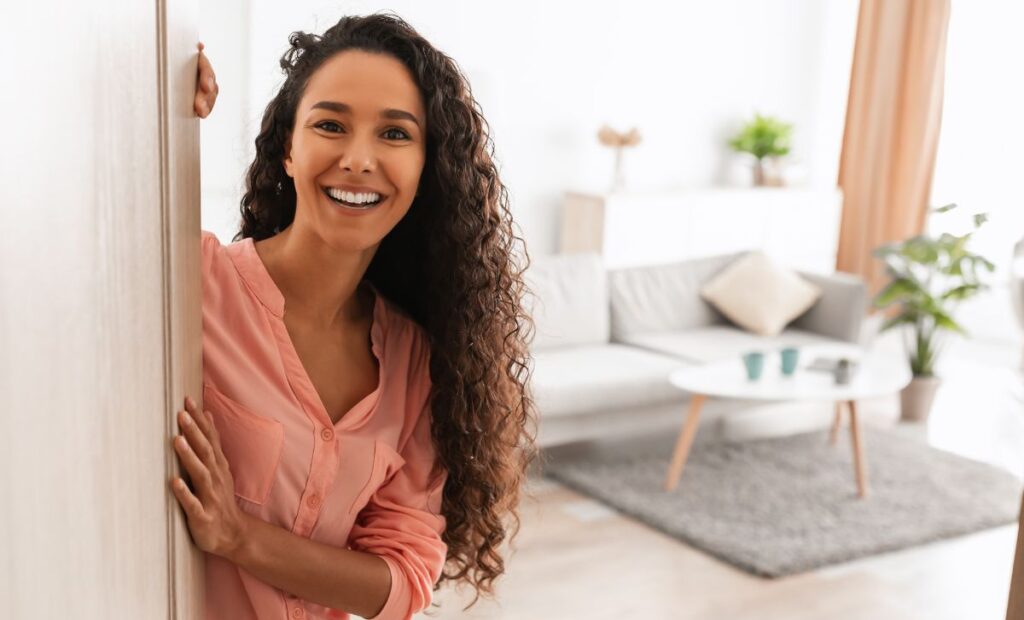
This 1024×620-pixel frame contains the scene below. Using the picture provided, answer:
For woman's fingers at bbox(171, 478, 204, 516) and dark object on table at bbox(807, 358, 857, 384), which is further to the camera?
dark object on table at bbox(807, 358, 857, 384)

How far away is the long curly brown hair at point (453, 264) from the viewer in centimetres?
137

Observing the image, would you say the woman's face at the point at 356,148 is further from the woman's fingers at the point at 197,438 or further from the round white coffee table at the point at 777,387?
A: the round white coffee table at the point at 777,387

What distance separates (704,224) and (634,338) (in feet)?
6.22

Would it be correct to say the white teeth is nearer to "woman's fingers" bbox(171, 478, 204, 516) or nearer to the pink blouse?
the pink blouse

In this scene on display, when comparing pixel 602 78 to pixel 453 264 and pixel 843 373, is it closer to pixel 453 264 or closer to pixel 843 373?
pixel 843 373

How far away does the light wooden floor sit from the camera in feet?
11.0

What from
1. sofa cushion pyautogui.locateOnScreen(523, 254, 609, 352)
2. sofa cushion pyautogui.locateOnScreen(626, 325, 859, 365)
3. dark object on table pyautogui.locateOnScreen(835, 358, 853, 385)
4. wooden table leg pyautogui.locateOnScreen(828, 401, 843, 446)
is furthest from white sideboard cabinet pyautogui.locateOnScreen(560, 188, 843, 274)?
dark object on table pyautogui.locateOnScreen(835, 358, 853, 385)

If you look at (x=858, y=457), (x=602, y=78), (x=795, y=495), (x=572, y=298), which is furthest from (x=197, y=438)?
(x=602, y=78)

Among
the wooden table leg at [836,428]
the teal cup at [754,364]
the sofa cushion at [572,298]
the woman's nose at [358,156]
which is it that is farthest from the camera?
the wooden table leg at [836,428]

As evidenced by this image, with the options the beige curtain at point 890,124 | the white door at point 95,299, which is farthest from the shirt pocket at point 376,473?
the beige curtain at point 890,124

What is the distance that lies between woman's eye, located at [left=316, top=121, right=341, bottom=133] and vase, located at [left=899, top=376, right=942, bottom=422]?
455cm

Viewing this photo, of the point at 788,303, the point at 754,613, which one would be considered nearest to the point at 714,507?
Answer: the point at 754,613

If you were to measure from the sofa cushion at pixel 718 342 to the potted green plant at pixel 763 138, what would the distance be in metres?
1.85

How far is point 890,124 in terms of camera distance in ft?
23.9
